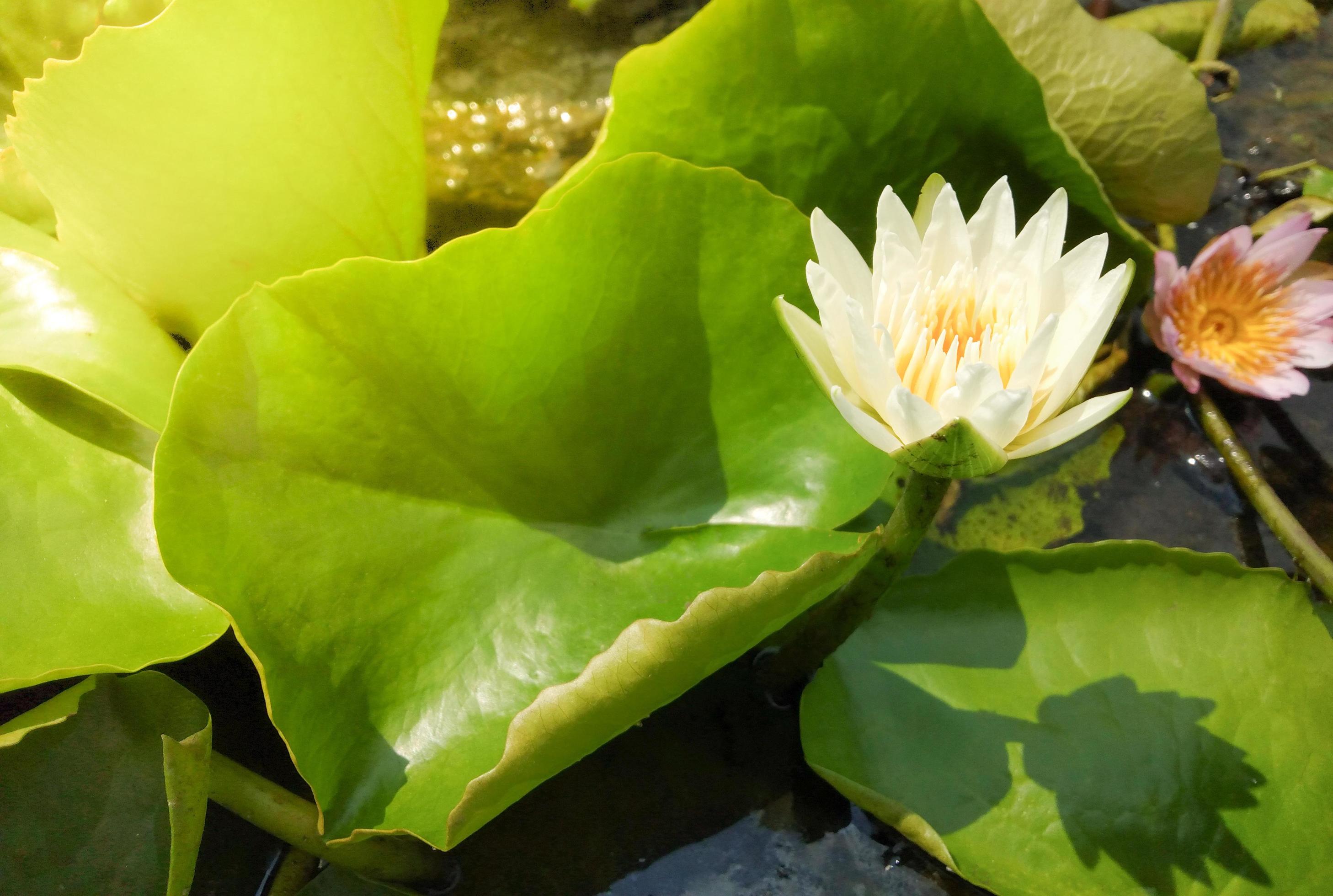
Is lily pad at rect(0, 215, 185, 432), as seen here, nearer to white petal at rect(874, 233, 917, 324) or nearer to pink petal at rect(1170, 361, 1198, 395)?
white petal at rect(874, 233, 917, 324)

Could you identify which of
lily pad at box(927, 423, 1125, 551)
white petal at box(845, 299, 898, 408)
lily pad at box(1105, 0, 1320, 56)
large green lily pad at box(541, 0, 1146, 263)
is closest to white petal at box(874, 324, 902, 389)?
white petal at box(845, 299, 898, 408)

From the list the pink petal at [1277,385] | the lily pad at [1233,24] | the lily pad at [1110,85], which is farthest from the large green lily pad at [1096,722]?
the lily pad at [1233,24]

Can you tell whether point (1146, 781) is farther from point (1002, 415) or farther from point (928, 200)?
point (928, 200)

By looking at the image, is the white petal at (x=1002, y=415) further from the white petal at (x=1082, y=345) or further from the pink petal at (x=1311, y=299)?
the pink petal at (x=1311, y=299)

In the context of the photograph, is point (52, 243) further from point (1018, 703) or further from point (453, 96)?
point (1018, 703)

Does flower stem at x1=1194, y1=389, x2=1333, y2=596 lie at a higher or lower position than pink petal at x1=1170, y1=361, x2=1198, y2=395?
lower

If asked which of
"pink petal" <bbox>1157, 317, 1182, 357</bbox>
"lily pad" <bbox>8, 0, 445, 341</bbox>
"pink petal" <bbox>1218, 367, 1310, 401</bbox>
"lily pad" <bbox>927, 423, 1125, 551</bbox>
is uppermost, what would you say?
"lily pad" <bbox>8, 0, 445, 341</bbox>

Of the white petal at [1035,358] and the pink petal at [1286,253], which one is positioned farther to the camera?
the pink petal at [1286,253]
